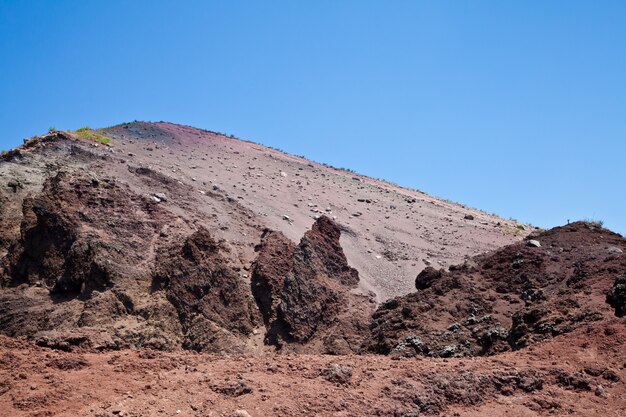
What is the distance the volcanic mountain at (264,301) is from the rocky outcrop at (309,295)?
5 cm

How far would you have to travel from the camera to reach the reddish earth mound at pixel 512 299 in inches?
432

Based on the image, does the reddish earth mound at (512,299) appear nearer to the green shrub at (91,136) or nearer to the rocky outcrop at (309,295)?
the rocky outcrop at (309,295)

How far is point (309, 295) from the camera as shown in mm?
15938

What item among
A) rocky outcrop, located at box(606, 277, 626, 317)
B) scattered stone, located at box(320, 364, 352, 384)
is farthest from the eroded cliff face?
rocky outcrop, located at box(606, 277, 626, 317)

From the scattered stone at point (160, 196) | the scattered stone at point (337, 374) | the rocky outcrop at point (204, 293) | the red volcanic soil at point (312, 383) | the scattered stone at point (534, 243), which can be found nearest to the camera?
the red volcanic soil at point (312, 383)

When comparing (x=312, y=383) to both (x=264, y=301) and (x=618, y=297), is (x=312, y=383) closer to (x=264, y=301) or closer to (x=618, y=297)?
(x=618, y=297)

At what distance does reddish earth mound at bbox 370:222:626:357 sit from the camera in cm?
1096

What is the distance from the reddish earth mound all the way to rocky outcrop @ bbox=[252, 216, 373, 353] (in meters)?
0.97

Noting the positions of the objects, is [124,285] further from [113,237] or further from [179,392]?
[179,392]

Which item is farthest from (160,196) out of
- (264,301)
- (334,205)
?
(334,205)

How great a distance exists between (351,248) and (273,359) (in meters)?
13.1

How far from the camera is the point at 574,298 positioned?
1139cm

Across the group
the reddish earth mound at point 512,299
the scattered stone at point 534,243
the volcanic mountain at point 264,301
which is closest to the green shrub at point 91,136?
the volcanic mountain at point 264,301

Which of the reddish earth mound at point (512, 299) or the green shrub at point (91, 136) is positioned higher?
the green shrub at point (91, 136)
